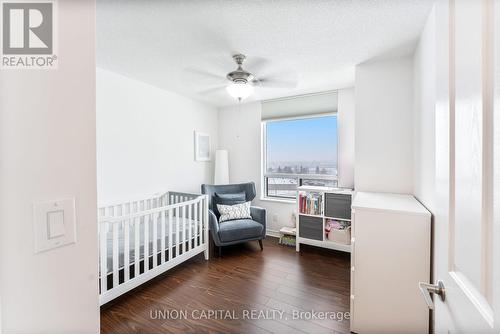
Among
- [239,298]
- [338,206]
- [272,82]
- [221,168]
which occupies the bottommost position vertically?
[239,298]

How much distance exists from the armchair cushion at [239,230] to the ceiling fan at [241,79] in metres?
1.68

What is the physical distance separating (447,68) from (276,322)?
199 cm

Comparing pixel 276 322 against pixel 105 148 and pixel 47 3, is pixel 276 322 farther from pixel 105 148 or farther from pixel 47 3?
pixel 105 148

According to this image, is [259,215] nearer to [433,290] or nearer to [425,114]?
[425,114]

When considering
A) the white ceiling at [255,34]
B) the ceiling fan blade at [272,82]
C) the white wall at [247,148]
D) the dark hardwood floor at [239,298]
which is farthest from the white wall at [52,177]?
the white wall at [247,148]

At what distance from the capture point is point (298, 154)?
3732 millimetres

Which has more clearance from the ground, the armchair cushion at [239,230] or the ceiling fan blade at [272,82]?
the ceiling fan blade at [272,82]

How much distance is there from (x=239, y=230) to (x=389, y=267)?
1.84 m

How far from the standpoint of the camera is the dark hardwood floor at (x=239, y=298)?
175cm

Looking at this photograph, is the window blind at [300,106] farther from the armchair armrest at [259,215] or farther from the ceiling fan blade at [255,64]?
the armchair armrest at [259,215]

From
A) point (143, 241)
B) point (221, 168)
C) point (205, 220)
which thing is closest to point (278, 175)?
point (221, 168)

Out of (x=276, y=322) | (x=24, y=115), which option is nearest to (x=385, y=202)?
(x=276, y=322)

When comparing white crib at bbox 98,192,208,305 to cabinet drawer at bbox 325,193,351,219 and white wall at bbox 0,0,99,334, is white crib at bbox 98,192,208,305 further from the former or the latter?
cabinet drawer at bbox 325,193,351,219

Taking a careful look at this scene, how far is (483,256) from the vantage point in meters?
0.49
